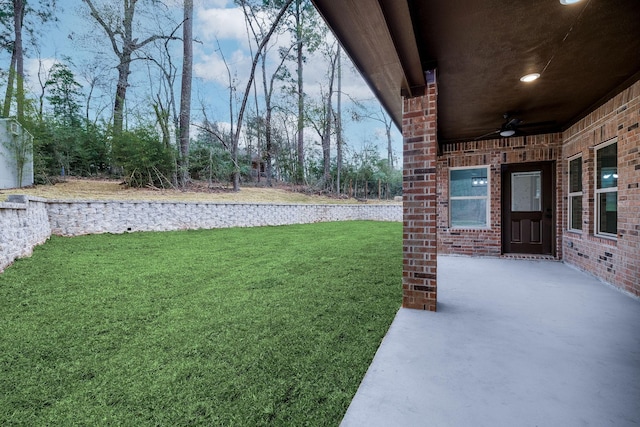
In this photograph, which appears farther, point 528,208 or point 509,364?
point 528,208

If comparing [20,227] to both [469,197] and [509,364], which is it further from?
[469,197]

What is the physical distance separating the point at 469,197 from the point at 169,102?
14.2 metres

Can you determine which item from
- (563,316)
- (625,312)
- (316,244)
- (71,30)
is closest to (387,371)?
(563,316)

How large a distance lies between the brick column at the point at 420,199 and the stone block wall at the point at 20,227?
5310mm

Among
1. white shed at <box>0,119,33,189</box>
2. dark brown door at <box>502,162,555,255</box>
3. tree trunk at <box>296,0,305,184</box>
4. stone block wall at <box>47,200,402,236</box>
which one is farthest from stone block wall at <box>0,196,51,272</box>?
tree trunk at <box>296,0,305,184</box>

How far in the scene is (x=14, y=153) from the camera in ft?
24.2

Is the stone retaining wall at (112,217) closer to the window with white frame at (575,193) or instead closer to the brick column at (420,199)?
the brick column at (420,199)

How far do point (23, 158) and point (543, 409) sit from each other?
11007 mm

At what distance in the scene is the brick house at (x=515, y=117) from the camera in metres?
2.12

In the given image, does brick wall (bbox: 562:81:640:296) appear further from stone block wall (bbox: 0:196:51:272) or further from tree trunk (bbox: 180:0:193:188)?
tree trunk (bbox: 180:0:193:188)

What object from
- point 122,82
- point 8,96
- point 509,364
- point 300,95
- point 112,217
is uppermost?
point 300,95

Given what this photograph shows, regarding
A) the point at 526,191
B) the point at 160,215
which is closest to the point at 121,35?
the point at 160,215

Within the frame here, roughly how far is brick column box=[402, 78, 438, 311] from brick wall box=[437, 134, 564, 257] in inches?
145

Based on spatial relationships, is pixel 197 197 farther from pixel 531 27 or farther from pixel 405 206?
pixel 531 27
